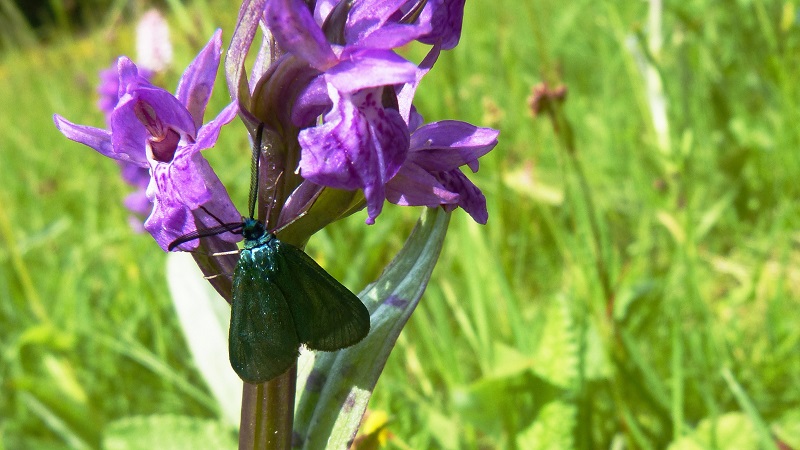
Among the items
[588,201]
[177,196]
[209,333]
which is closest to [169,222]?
[177,196]

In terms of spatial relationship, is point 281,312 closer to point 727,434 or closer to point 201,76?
point 201,76

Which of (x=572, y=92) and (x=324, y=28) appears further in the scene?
(x=572, y=92)

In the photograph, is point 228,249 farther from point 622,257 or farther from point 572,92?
point 572,92

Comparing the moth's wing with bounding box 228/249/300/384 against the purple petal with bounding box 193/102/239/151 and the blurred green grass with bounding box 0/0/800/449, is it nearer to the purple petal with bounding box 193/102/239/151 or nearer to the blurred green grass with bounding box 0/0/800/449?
the purple petal with bounding box 193/102/239/151

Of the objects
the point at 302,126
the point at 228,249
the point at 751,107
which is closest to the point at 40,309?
the point at 228,249

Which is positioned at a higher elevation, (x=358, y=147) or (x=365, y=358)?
(x=358, y=147)

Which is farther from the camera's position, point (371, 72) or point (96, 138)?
point (96, 138)
